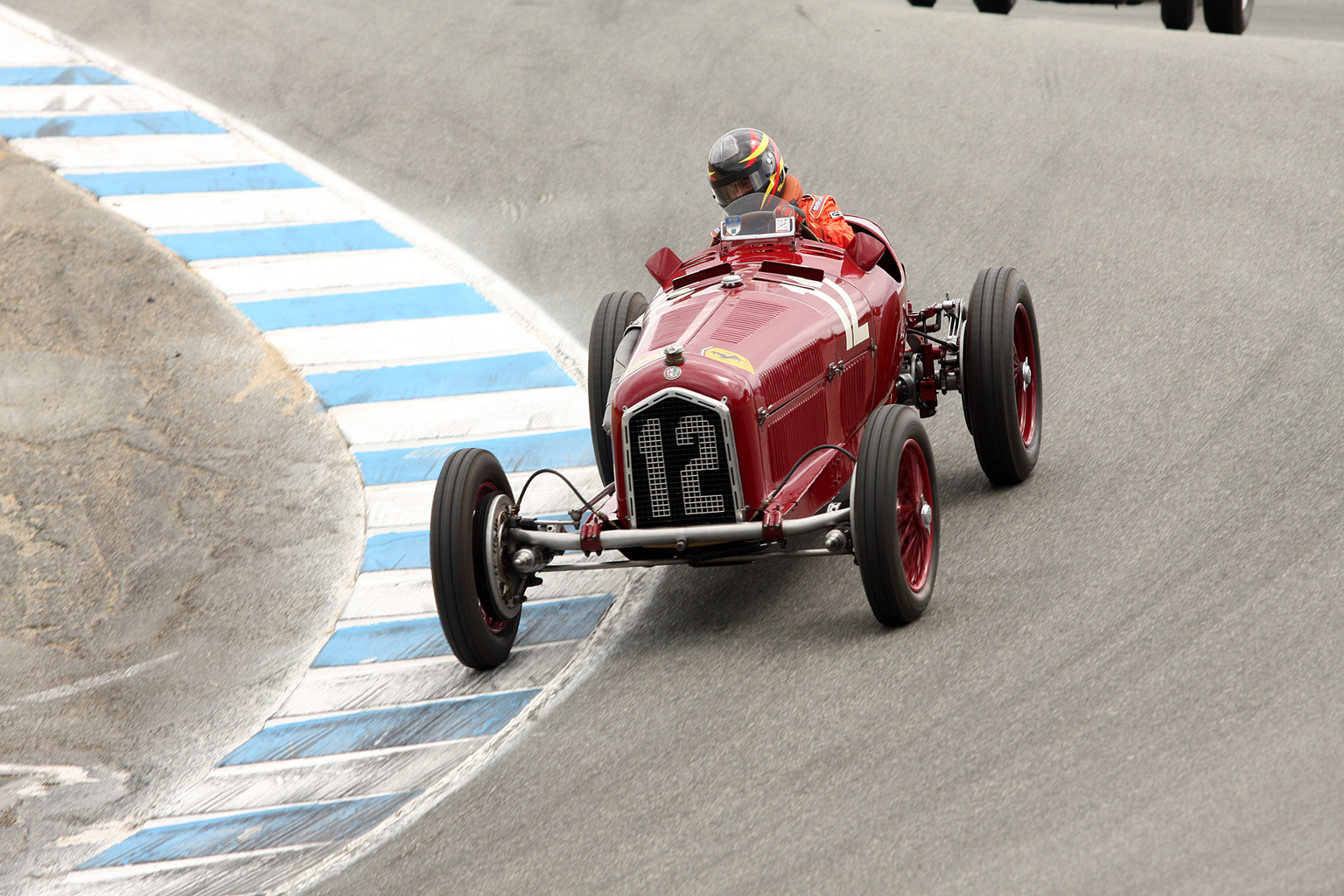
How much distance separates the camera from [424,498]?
7.75 meters

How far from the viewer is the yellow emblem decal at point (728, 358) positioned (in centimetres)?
548

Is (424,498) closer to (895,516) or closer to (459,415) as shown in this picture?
(459,415)

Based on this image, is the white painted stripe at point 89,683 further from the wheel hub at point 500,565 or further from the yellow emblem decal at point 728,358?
the yellow emblem decal at point 728,358

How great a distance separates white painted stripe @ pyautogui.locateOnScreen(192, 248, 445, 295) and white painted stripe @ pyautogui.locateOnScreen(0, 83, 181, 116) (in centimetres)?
326

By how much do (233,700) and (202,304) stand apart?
4.24 m

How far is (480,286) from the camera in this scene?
10031 mm

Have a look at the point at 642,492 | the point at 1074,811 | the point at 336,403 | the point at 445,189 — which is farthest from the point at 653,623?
the point at 445,189

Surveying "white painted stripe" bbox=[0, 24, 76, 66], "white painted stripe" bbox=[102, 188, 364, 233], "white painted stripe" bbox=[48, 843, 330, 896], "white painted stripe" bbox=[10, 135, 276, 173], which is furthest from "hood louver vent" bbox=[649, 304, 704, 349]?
"white painted stripe" bbox=[0, 24, 76, 66]

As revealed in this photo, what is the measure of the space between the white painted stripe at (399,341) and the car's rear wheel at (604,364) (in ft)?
6.86

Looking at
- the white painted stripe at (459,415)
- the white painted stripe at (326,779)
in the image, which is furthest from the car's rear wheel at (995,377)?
the white painted stripe at (326,779)

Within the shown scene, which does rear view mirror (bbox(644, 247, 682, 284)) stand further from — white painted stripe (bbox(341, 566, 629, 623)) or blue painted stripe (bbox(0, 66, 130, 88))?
blue painted stripe (bbox(0, 66, 130, 88))

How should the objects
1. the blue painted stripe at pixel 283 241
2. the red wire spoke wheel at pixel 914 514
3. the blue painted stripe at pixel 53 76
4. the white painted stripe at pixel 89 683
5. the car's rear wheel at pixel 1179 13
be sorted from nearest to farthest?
the red wire spoke wheel at pixel 914 514 < the white painted stripe at pixel 89 683 < the blue painted stripe at pixel 283 241 < the blue painted stripe at pixel 53 76 < the car's rear wheel at pixel 1179 13

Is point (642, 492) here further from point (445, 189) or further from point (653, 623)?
point (445, 189)

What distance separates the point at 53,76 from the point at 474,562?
390 inches
